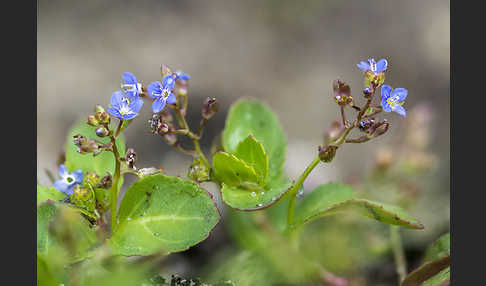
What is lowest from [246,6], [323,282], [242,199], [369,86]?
[323,282]

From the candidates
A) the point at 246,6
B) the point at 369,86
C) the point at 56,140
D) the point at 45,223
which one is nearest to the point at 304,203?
the point at 369,86

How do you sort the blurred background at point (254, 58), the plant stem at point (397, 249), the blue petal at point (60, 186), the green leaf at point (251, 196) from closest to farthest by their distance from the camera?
the green leaf at point (251, 196), the blue petal at point (60, 186), the plant stem at point (397, 249), the blurred background at point (254, 58)

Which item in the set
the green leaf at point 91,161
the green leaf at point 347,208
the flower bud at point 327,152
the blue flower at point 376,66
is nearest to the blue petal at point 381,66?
the blue flower at point 376,66

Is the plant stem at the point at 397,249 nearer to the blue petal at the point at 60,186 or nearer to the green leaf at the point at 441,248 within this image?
the green leaf at the point at 441,248

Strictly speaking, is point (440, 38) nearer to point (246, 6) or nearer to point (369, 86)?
point (246, 6)

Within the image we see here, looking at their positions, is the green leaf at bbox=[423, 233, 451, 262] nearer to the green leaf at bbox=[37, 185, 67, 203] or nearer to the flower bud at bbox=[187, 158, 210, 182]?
the flower bud at bbox=[187, 158, 210, 182]

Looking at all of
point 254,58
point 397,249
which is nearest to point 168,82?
point 397,249
